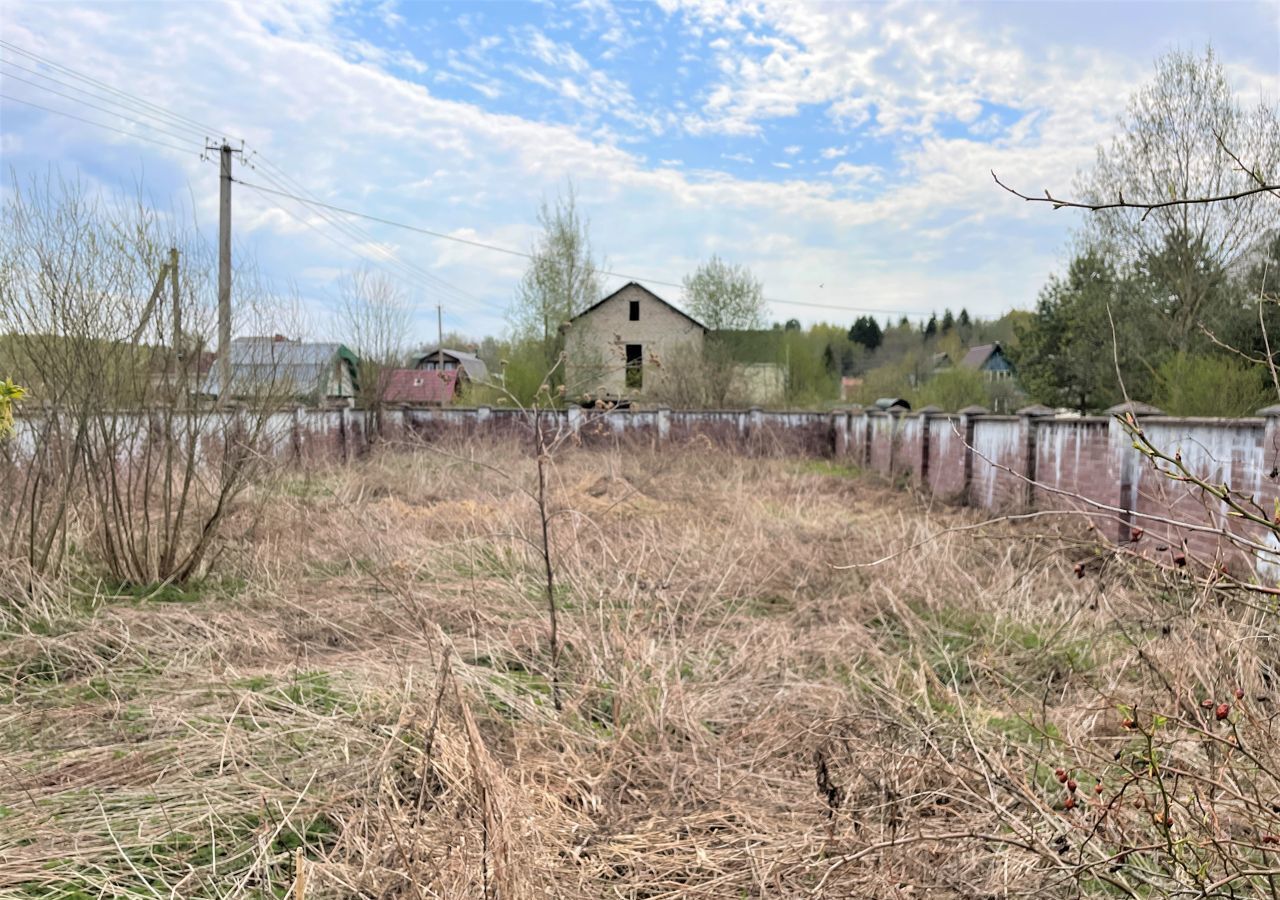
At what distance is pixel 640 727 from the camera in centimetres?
336

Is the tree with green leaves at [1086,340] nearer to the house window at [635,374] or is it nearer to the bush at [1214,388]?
the bush at [1214,388]

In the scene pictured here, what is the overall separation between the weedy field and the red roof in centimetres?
1130

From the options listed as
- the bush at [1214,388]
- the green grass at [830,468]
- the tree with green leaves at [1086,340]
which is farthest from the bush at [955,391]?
the bush at [1214,388]

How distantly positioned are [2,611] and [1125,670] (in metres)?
6.42

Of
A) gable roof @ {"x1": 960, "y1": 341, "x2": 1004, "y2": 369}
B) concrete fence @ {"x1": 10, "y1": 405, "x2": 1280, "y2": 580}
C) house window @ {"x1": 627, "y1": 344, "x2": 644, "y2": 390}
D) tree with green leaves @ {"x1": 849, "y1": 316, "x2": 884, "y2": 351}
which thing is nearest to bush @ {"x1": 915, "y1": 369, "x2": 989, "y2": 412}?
concrete fence @ {"x1": 10, "y1": 405, "x2": 1280, "y2": 580}

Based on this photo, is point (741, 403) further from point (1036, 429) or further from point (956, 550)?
point (956, 550)

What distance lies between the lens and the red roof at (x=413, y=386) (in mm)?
17641

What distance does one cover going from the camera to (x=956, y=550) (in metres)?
6.45

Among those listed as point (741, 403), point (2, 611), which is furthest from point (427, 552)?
point (741, 403)

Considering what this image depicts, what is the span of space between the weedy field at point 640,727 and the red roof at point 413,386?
1130 cm

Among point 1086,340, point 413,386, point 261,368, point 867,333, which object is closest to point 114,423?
point 261,368

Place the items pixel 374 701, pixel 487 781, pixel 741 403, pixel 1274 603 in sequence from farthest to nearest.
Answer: pixel 741 403, pixel 374 701, pixel 487 781, pixel 1274 603

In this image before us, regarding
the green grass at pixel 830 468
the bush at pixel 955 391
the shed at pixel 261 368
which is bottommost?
the green grass at pixel 830 468

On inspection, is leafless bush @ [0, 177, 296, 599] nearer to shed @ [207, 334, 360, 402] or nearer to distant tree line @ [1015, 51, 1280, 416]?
shed @ [207, 334, 360, 402]
